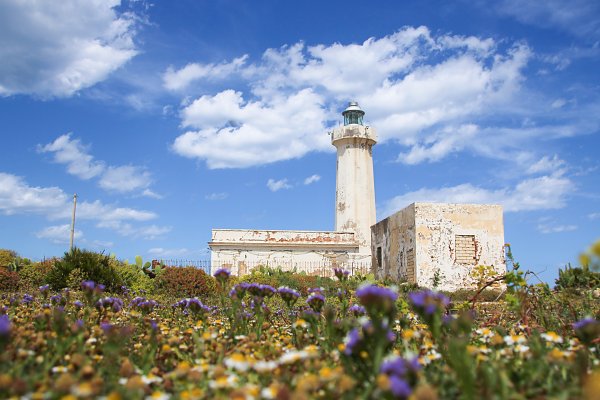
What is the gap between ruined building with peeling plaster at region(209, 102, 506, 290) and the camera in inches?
776

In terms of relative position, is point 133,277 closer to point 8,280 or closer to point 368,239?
point 8,280

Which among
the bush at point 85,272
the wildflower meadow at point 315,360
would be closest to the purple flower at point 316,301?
the wildflower meadow at point 315,360

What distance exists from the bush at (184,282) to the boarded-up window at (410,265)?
7679 mm

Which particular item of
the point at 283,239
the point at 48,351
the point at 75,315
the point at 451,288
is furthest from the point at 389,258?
the point at 48,351

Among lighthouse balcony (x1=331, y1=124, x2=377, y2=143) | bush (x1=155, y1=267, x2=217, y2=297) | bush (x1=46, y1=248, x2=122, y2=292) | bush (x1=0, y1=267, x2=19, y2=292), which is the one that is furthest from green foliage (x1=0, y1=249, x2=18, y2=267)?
lighthouse balcony (x1=331, y1=124, x2=377, y2=143)

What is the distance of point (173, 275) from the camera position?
16766mm

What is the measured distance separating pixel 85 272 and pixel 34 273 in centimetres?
599

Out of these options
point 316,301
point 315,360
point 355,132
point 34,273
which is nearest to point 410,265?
point 355,132

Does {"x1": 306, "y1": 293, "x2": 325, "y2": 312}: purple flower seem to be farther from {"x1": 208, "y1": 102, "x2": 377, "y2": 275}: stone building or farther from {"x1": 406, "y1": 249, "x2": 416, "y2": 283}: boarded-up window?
{"x1": 208, "y1": 102, "x2": 377, "y2": 275}: stone building

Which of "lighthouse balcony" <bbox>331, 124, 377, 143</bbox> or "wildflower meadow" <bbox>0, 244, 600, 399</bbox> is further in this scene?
"lighthouse balcony" <bbox>331, 124, 377, 143</bbox>

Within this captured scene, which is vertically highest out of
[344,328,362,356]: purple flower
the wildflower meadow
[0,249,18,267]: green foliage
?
[0,249,18,267]: green foliage

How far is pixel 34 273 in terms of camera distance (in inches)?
738

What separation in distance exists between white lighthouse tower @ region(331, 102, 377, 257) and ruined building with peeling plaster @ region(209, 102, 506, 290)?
0.06 meters

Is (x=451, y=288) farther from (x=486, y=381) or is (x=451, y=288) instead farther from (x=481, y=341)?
(x=486, y=381)
